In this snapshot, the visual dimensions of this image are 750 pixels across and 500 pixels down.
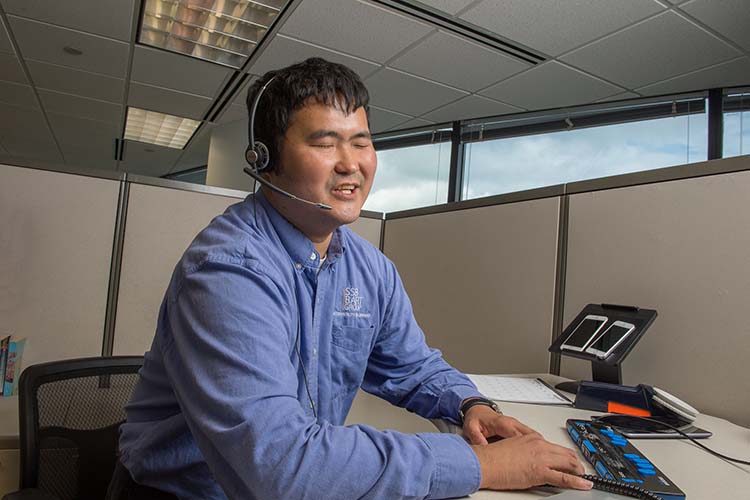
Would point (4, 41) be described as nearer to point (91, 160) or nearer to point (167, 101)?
point (167, 101)

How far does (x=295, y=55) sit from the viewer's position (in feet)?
12.3

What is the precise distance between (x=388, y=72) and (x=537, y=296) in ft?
9.40

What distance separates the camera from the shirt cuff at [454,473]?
1.97 ft

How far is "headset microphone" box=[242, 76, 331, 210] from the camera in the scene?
2.89 ft

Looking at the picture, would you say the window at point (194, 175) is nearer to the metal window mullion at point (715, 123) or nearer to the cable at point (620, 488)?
the metal window mullion at point (715, 123)

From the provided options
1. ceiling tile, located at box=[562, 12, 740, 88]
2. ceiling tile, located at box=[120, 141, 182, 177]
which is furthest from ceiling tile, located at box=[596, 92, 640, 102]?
ceiling tile, located at box=[120, 141, 182, 177]

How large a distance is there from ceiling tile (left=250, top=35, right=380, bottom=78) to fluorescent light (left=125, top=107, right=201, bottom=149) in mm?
1844

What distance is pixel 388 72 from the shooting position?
3875mm

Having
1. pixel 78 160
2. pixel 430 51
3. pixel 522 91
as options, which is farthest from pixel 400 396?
pixel 78 160

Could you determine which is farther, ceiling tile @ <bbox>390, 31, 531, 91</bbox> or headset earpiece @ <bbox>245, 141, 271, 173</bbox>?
ceiling tile @ <bbox>390, 31, 531, 91</bbox>

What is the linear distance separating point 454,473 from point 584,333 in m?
0.64

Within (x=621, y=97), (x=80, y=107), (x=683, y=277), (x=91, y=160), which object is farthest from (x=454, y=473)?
(x=91, y=160)

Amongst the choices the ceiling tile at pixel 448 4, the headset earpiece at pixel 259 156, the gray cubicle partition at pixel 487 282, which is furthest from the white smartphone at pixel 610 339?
the ceiling tile at pixel 448 4

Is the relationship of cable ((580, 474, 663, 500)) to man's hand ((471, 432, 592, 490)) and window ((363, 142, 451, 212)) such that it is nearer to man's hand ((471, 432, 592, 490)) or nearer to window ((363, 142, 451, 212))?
man's hand ((471, 432, 592, 490))
